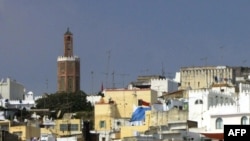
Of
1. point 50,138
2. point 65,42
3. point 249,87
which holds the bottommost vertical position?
point 50,138

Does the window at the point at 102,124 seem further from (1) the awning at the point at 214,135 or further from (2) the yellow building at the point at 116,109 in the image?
(1) the awning at the point at 214,135

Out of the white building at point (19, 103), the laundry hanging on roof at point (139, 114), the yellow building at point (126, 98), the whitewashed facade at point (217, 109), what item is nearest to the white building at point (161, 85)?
the white building at point (19, 103)

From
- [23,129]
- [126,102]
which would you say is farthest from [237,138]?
[126,102]

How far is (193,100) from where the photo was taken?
1813 inches

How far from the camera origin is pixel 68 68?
118m

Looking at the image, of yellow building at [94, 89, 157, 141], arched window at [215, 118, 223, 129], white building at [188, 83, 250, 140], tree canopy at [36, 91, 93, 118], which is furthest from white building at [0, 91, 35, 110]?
arched window at [215, 118, 223, 129]

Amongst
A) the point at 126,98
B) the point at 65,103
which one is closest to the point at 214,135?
the point at 126,98

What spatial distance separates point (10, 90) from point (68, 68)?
30.7 metres

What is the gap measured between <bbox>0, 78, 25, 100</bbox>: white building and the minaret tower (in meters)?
24.0

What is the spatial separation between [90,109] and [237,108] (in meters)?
27.5

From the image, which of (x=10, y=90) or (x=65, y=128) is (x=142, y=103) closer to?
(x=65, y=128)

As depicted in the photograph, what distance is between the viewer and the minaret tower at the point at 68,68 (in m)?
115

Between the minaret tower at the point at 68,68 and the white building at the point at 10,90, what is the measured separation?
23974 millimetres

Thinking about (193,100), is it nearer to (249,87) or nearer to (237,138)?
(249,87)
